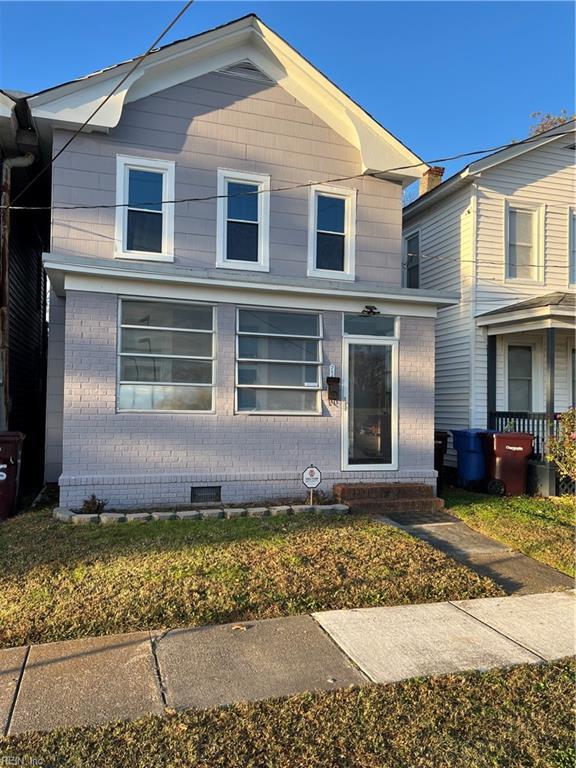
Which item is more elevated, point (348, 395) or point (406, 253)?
point (406, 253)

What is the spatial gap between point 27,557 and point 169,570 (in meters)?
1.52

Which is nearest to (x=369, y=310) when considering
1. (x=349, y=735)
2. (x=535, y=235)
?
(x=535, y=235)

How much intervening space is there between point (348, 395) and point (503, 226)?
5.86m

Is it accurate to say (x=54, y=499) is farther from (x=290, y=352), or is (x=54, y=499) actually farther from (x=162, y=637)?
(x=162, y=637)

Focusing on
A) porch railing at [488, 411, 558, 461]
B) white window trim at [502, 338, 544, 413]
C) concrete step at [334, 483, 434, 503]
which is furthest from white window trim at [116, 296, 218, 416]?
white window trim at [502, 338, 544, 413]

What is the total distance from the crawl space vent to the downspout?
3.25 m

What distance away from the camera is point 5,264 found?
9.22m

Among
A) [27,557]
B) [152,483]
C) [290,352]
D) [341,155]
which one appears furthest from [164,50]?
[27,557]

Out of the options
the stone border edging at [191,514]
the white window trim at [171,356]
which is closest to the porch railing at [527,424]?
the stone border edging at [191,514]

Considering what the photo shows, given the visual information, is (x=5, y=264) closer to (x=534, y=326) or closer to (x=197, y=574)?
(x=197, y=574)

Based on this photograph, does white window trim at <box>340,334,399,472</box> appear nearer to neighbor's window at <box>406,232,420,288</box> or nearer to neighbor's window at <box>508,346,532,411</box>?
neighbor's window at <box>508,346,532,411</box>

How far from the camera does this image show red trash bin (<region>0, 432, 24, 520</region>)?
752 centimetres

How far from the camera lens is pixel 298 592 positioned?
198 inches

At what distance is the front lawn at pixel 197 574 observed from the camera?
178 inches
